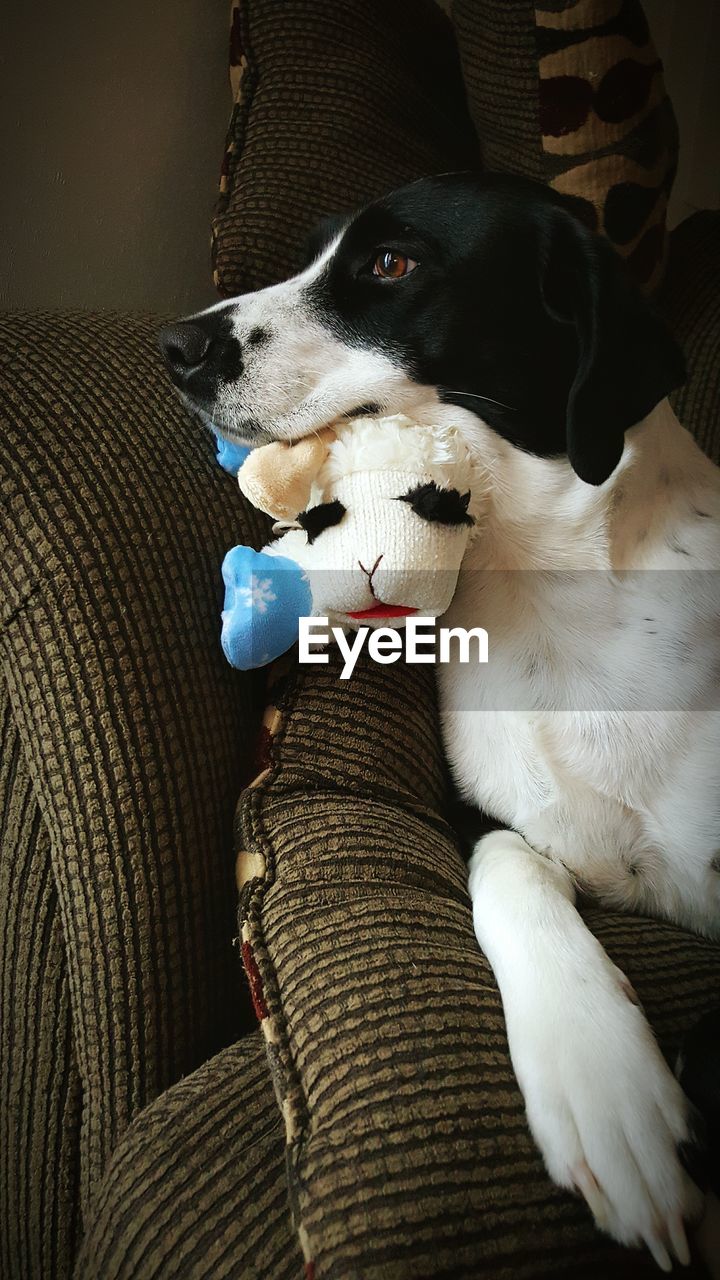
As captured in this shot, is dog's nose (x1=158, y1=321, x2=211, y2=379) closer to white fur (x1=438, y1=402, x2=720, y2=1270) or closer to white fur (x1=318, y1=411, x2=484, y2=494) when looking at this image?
white fur (x1=318, y1=411, x2=484, y2=494)

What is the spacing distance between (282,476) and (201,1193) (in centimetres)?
56

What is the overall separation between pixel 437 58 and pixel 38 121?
0.70 meters

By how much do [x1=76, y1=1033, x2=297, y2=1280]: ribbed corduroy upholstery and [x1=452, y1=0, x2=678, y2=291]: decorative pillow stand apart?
118 centimetres

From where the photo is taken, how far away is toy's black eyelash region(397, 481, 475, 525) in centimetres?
71

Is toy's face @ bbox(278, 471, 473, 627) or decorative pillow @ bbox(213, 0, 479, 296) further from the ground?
decorative pillow @ bbox(213, 0, 479, 296)

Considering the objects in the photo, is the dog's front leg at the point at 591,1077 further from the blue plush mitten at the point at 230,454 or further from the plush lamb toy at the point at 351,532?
the blue plush mitten at the point at 230,454

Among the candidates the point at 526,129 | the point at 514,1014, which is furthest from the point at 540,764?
the point at 526,129

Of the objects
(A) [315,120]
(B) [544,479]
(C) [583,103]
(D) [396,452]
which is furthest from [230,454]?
(C) [583,103]

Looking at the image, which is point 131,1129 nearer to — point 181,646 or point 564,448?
point 181,646

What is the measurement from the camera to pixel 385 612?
0.76m

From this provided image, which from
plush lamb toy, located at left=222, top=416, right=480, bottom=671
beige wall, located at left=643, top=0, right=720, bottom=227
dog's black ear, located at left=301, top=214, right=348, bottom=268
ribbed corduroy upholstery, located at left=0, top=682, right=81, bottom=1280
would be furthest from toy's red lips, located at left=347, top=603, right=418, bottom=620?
beige wall, located at left=643, top=0, right=720, bottom=227

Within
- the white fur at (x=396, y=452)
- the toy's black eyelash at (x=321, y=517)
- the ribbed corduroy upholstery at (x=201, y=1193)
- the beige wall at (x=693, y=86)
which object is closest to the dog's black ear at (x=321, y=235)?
the white fur at (x=396, y=452)

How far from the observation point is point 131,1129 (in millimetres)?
670

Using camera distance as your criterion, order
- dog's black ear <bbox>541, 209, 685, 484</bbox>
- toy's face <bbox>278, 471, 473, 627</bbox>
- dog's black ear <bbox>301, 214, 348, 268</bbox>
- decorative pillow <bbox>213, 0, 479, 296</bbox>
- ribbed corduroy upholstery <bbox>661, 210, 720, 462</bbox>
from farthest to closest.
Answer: ribbed corduroy upholstery <bbox>661, 210, 720, 462</bbox>, decorative pillow <bbox>213, 0, 479, 296</bbox>, dog's black ear <bbox>301, 214, 348, 268</bbox>, dog's black ear <bbox>541, 209, 685, 484</bbox>, toy's face <bbox>278, 471, 473, 627</bbox>
